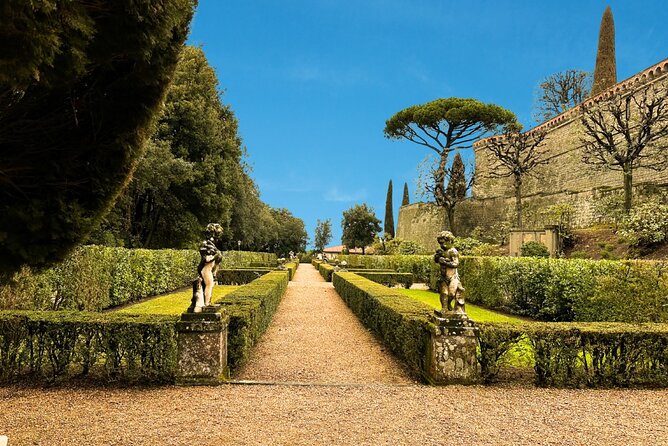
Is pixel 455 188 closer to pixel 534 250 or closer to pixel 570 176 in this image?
pixel 570 176

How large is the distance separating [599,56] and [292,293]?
3465 centimetres

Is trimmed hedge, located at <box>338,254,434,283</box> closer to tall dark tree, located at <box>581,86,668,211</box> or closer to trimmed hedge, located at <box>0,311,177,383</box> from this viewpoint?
tall dark tree, located at <box>581,86,668,211</box>

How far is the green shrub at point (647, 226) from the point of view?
1655 cm

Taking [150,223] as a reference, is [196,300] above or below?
below

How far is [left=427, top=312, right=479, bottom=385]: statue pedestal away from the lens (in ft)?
16.2

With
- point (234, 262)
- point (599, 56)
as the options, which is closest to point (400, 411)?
point (234, 262)

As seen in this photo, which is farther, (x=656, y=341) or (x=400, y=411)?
(x=656, y=341)

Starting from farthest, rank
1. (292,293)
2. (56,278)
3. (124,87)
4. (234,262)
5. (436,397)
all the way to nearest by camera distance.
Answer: (234,262) < (292,293) < (56,278) < (436,397) < (124,87)

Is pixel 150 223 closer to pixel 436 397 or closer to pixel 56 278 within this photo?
pixel 56 278

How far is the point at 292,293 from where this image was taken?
52.7 ft

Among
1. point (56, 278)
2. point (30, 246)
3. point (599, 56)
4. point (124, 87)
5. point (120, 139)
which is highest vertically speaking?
point (599, 56)

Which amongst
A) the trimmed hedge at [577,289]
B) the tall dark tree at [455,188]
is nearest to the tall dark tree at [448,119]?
the tall dark tree at [455,188]

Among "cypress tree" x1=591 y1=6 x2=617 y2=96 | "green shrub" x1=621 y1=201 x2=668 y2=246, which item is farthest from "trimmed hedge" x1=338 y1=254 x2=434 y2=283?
"cypress tree" x1=591 y1=6 x2=617 y2=96

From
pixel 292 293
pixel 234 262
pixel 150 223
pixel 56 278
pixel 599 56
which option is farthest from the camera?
pixel 599 56
